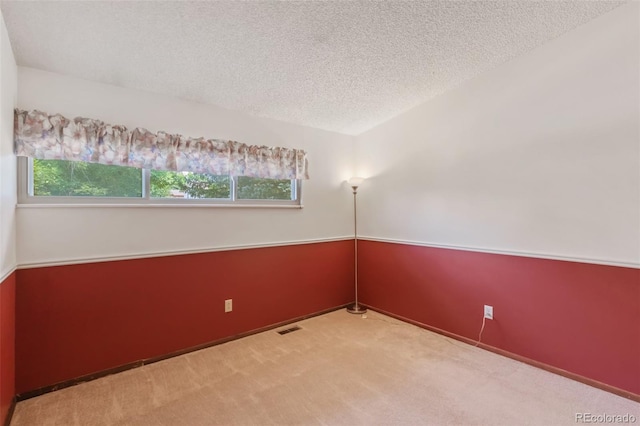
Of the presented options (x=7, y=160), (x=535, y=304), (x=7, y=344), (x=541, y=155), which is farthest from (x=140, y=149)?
(x=535, y=304)

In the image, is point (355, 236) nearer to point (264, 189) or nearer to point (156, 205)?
point (264, 189)

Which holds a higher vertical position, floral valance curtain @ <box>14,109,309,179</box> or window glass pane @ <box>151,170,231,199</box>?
floral valance curtain @ <box>14,109,309,179</box>

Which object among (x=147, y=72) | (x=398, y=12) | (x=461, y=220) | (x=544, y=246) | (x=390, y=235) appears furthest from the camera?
(x=390, y=235)

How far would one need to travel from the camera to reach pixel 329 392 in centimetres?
212

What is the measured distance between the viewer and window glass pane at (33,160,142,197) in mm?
2172

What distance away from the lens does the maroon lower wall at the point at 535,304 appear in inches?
83.4

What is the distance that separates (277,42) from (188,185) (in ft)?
4.88

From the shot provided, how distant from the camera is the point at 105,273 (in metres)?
2.35

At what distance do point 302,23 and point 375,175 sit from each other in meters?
2.15

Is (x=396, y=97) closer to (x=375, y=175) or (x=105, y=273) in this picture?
(x=375, y=175)

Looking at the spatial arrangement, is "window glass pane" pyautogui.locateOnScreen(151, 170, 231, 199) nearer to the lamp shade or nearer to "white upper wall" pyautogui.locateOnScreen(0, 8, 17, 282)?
"white upper wall" pyautogui.locateOnScreen(0, 8, 17, 282)

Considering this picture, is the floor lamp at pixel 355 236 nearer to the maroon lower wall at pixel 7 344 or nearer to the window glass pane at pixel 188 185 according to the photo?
the window glass pane at pixel 188 185

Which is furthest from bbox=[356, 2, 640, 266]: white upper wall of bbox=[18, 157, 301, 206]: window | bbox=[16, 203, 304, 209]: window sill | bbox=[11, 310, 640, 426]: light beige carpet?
bbox=[18, 157, 301, 206]: window

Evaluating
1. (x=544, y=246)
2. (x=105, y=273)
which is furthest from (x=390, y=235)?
(x=105, y=273)
